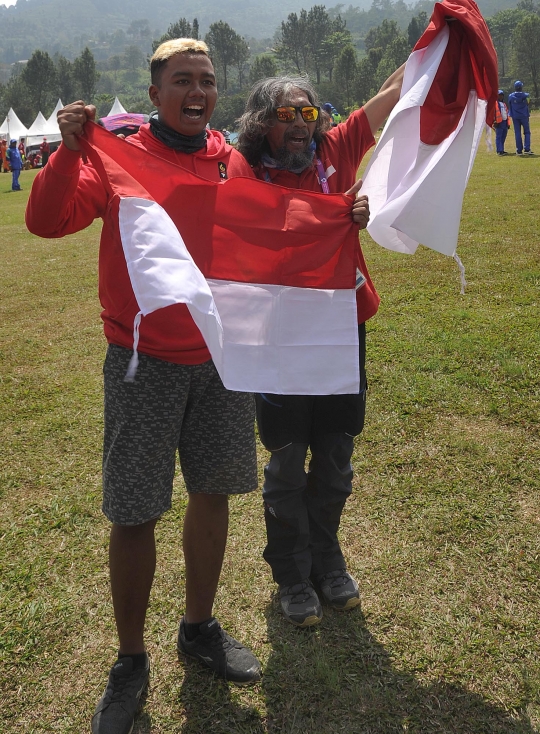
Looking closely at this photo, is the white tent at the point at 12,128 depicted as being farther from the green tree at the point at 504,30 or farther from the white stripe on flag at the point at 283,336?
the green tree at the point at 504,30

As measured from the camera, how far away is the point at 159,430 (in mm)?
2156

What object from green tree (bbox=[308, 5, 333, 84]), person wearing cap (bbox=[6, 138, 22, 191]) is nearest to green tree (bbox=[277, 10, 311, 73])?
green tree (bbox=[308, 5, 333, 84])

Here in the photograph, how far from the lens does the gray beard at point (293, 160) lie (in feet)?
7.99

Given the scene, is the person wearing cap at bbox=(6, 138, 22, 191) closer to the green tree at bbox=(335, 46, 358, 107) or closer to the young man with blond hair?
the young man with blond hair

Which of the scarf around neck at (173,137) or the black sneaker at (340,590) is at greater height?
the scarf around neck at (173,137)

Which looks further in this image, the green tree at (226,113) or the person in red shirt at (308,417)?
the green tree at (226,113)

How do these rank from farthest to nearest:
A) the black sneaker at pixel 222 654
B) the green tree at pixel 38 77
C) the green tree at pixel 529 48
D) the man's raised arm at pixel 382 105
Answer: the green tree at pixel 38 77 → the green tree at pixel 529 48 → the man's raised arm at pixel 382 105 → the black sneaker at pixel 222 654

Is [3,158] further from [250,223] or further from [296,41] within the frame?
[296,41]

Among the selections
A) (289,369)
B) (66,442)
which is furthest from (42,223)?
(66,442)

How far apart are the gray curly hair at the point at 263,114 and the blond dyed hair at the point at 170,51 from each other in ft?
1.16

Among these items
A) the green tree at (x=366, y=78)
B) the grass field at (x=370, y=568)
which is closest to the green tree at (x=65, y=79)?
the green tree at (x=366, y=78)

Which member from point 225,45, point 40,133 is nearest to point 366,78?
point 225,45

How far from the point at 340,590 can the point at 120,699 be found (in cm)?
97

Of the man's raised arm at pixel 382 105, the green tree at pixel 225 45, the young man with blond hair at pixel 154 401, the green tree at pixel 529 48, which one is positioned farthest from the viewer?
the green tree at pixel 225 45
